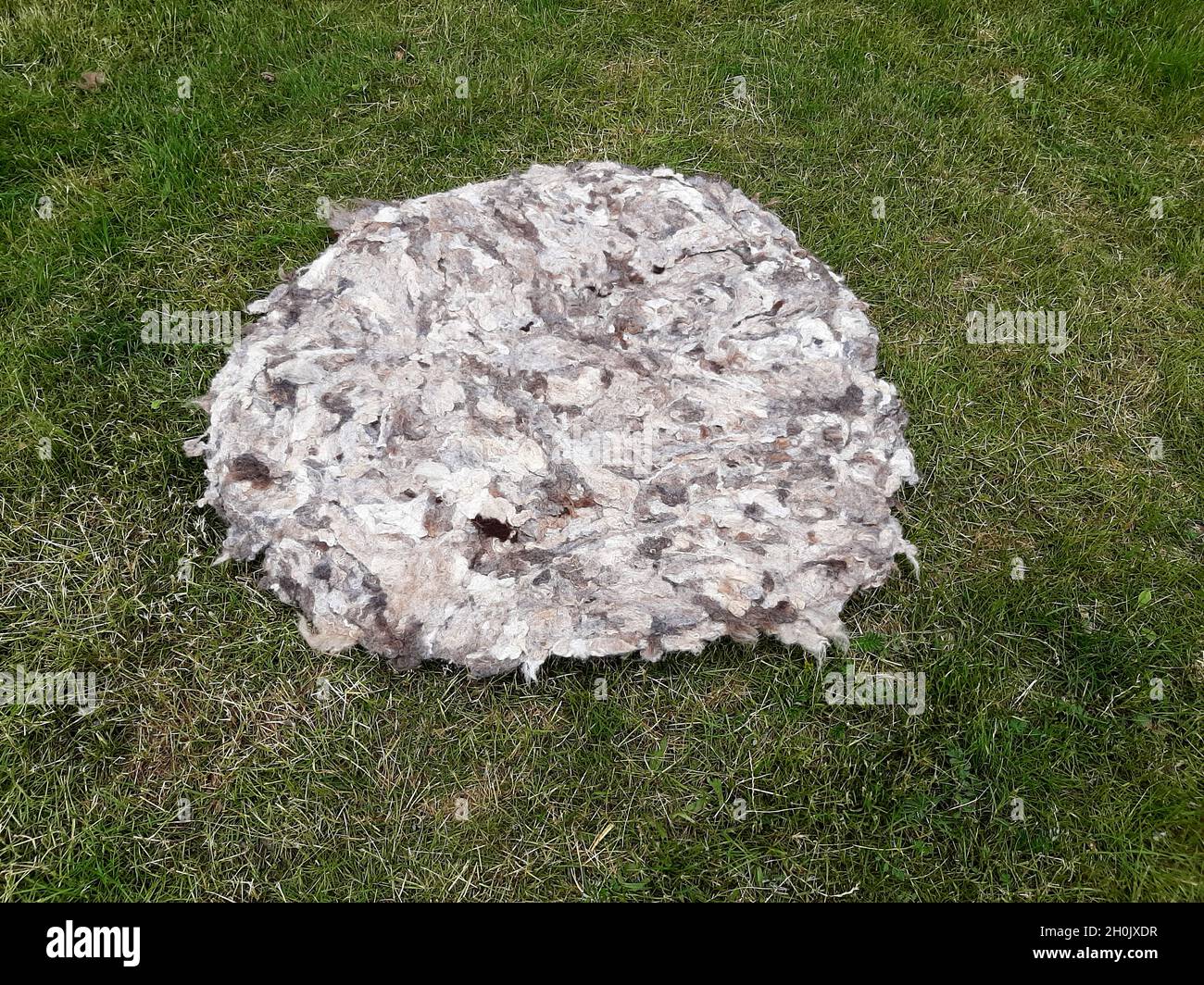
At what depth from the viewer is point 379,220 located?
415 cm

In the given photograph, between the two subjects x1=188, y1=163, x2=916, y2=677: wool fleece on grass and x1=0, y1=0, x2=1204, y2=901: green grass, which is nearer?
x1=0, y1=0, x2=1204, y2=901: green grass

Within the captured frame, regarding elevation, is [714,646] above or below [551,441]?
below

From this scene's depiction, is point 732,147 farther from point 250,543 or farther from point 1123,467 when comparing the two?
point 250,543

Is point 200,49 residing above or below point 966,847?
above

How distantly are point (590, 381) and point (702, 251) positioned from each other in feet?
3.73

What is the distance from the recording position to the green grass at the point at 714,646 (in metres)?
2.93

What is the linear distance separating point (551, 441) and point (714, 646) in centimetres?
121

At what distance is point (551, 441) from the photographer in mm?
3529

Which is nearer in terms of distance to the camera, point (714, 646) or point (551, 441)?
point (714, 646)

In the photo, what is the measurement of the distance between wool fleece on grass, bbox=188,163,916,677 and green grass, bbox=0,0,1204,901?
218 millimetres

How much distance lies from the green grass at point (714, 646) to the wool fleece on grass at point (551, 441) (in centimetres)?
22

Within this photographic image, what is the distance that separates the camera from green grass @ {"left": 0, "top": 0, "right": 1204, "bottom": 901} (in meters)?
2.93

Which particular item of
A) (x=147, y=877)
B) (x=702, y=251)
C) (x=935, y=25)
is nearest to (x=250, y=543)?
(x=147, y=877)

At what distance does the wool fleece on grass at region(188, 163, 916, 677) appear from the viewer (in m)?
3.22
